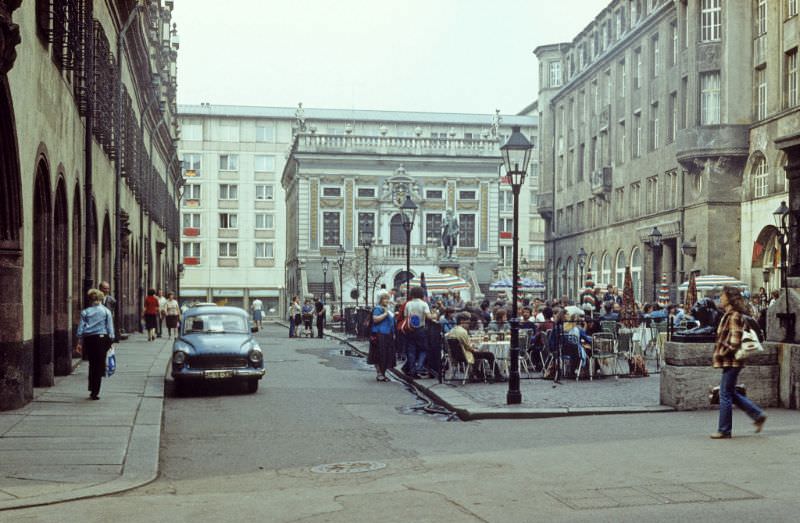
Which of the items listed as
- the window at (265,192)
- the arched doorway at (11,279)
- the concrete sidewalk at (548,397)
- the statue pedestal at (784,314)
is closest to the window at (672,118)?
the concrete sidewalk at (548,397)

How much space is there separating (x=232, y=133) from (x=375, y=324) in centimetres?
8340

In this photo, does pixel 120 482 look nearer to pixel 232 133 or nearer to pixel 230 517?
pixel 230 517

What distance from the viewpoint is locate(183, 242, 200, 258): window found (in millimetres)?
101125

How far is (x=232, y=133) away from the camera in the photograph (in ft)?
338

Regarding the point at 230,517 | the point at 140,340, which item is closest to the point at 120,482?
the point at 230,517

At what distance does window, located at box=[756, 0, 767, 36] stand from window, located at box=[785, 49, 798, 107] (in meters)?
2.97

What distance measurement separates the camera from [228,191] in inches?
4028

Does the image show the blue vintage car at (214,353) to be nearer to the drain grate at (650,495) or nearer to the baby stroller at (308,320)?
the drain grate at (650,495)

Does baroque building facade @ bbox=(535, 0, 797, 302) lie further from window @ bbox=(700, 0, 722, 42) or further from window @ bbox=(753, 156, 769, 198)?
window @ bbox=(753, 156, 769, 198)

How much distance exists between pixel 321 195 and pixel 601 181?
25.4 m

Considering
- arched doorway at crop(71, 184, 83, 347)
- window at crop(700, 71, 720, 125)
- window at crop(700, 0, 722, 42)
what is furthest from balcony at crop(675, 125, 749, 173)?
A: arched doorway at crop(71, 184, 83, 347)

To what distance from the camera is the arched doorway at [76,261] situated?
22344mm

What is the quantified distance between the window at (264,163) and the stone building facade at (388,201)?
17594 millimetres

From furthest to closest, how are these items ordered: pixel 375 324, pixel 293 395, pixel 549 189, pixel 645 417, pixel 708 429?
pixel 549 189
pixel 375 324
pixel 293 395
pixel 645 417
pixel 708 429
